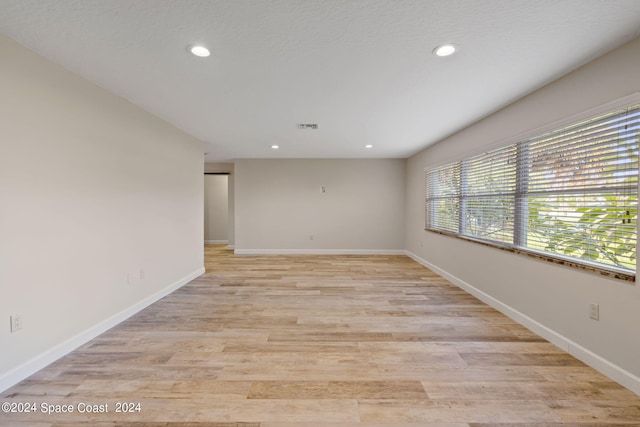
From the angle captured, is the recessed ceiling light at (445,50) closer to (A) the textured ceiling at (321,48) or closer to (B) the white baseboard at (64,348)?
(A) the textured ceiling at (321,48)

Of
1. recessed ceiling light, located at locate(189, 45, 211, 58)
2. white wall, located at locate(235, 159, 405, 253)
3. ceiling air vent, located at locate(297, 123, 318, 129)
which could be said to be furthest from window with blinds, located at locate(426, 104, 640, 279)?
recessed ceiling light, located at locate(189, 45, 211, 58)

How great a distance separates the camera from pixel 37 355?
180 centimetres

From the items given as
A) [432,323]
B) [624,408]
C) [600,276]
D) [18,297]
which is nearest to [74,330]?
[18,297]

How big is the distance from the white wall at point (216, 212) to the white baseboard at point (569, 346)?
6.78m

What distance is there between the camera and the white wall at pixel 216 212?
25.4 feet

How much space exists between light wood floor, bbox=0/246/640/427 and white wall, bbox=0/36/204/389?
28 cm

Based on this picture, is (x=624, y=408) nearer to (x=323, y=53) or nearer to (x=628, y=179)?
(x=628, y=179)

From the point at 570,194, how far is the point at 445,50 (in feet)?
5.27

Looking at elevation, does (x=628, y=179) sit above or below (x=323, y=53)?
below

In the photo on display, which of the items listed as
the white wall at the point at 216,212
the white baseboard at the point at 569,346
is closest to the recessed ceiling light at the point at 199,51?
the white baseboard at the point at 569,346

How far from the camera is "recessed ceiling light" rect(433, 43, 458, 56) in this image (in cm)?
169

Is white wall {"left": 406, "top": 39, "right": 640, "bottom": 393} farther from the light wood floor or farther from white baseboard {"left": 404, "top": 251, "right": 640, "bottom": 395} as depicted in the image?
the light wood floor

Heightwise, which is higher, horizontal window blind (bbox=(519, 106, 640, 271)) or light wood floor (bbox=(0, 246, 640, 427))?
horizontal window blind (bbox=(519, 106, 640, 271))

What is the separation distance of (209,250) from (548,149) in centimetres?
692
